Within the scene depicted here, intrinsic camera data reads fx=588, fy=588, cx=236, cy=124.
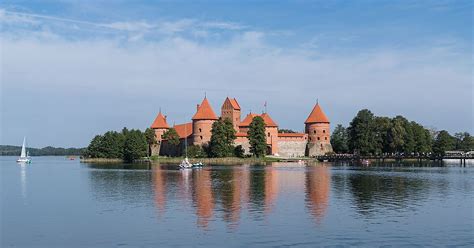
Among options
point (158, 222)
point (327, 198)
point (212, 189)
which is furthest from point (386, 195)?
point (158, 222)

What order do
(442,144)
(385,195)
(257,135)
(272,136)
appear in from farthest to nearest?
(272,136), (442,144), (257,135), (385,195)

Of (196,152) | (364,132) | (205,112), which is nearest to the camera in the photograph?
(196,152)

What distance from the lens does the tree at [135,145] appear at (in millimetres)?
77500

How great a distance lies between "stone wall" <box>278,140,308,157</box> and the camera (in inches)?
3391

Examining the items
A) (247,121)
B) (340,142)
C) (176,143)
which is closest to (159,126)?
(176,143)

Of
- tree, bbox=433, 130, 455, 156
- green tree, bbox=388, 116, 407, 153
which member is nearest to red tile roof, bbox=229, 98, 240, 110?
green tree, bbox=388, 116, 407, 153

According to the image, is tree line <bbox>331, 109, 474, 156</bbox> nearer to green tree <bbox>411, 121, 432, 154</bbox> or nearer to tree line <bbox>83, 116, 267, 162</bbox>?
green tree <bbox>411, 121, 432, 154</bbox>

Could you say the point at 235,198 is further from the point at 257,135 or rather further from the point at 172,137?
the point at 172,137

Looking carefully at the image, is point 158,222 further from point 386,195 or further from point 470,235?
point 386,195

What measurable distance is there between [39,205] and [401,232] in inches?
552

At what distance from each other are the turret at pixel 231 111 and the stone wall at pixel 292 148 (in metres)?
7.02

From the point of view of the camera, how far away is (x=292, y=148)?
8662 cm

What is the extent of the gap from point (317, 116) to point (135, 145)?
1072 inches

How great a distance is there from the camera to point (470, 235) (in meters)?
16.1
